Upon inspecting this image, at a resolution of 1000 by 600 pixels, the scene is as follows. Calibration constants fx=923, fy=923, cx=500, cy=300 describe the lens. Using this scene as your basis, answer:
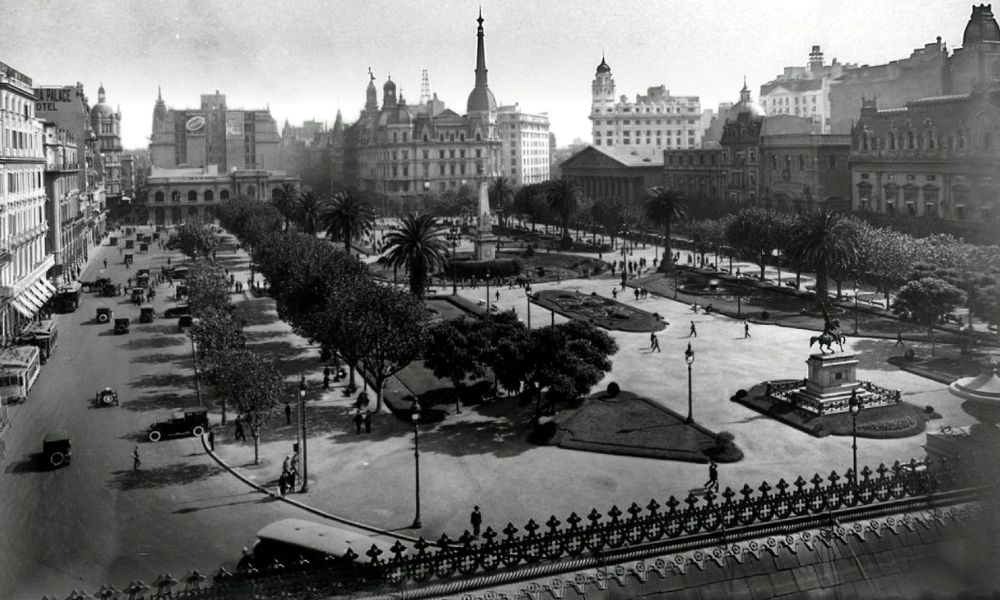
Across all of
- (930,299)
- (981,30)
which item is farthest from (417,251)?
(981,30)

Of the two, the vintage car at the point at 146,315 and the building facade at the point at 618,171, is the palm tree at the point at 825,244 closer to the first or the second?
the vintage car at the point at 146,315

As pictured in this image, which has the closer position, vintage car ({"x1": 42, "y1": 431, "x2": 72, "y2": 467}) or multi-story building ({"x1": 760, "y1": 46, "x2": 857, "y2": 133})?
vintage car ({"x1": 42, "y1": 431, "x2": 72, "y2": 467})

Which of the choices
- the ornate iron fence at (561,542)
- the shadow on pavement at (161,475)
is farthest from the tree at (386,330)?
the ornate iron fence at (561,542)

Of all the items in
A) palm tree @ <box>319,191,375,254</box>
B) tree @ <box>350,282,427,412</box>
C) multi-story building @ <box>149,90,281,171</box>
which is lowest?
tree @ <box>350,282,427,412</box>

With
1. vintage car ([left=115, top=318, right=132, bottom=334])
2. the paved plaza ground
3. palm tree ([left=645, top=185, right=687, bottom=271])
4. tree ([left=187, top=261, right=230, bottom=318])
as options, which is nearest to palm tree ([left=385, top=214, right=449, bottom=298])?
tree ([left=187, top=261, right=230, bottom=318])

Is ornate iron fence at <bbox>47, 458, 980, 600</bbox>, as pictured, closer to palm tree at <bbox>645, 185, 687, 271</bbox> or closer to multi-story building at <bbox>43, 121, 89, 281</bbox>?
multi-story building at <bbox>43, 121, 89, 281</bbox>

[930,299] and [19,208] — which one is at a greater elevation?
[19,208]

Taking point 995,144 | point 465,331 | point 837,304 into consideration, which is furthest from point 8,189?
point 995,144

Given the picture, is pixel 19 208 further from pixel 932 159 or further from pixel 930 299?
pixel 932 159
